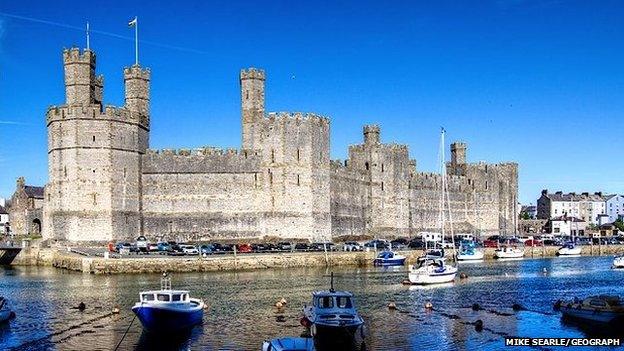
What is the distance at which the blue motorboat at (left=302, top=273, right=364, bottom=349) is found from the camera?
27.4 metres

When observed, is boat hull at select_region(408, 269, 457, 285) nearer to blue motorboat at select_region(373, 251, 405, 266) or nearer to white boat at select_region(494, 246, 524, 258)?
blue motorboat at select_region(373, 251, 405, 266)

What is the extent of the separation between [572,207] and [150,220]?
120526mm

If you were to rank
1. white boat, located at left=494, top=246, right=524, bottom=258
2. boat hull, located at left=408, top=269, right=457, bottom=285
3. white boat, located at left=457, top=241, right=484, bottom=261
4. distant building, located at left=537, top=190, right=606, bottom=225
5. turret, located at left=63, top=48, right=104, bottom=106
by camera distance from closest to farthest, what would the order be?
1. boat hull, located at left=408, top=269, right=457, bottom=285
2. turret, located at left=63, top=48, right=104, bottom=106
3. white boat, located at left=457, top=241, right=484, bottom=261
4. white boat, located at left=494, top=246, right=524, bottom=258
5. distant building, located at left=537, top=190, right=606, bottom=225

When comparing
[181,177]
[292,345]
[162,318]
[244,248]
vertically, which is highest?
[181,177]

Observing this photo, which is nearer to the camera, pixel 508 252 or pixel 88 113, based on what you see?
pixel 88 113

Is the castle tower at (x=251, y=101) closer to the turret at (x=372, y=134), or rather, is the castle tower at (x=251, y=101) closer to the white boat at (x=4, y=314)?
the turret at (x=372, y=134)

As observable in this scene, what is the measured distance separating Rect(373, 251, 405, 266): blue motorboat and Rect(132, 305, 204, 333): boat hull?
34661 millimetres

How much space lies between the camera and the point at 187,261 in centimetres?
5669

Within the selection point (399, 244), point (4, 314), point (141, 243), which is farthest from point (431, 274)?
point (399, 244)

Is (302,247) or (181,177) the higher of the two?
(181,177)

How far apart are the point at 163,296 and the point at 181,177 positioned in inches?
1594

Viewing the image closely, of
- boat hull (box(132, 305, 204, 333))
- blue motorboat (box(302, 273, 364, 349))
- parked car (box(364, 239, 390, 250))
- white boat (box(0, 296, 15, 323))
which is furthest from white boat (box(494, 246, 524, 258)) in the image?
white boat (box(0, 296, 15, 323))

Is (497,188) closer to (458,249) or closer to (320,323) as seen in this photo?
(458,249)

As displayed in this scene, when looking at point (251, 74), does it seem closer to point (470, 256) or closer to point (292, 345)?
point (470, 256)
